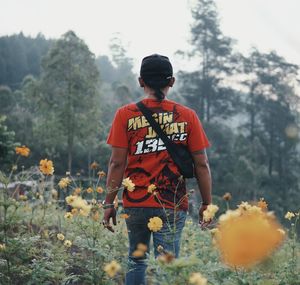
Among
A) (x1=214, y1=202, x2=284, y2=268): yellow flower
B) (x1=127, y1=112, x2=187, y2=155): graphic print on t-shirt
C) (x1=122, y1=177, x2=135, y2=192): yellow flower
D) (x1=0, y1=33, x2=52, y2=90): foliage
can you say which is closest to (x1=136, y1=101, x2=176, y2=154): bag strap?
(x1=127, y1=112, x2=187, y2=155): graphic print on t-shirt

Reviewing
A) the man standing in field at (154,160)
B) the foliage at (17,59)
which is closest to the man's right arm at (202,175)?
the man standing in field at (154,160)

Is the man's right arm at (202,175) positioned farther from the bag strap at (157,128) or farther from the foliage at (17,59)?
the foliage at (17,59)

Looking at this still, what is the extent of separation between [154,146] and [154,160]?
2.8 inches

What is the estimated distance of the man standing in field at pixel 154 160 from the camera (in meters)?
2.46

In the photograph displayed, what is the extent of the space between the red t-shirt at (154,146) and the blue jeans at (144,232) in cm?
4

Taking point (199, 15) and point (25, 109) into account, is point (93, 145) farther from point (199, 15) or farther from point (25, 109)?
point (199, 15)

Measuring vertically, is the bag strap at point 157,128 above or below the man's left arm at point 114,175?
above

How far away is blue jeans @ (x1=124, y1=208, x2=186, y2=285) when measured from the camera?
8.03 feet

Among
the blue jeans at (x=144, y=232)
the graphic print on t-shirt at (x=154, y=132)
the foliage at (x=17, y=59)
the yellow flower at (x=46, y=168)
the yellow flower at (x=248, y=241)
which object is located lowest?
the blue jeans at (x=144, y=232)

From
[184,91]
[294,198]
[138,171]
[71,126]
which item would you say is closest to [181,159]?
[138,171]

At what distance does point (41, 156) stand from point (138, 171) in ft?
74.3

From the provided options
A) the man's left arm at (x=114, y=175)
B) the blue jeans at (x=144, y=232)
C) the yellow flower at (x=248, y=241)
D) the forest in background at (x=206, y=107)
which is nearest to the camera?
the yellow flower at (x=248, y=241)

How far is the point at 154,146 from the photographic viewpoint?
250 cm

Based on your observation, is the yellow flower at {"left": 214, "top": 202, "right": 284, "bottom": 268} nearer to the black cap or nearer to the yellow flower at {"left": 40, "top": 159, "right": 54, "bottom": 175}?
the black cap
